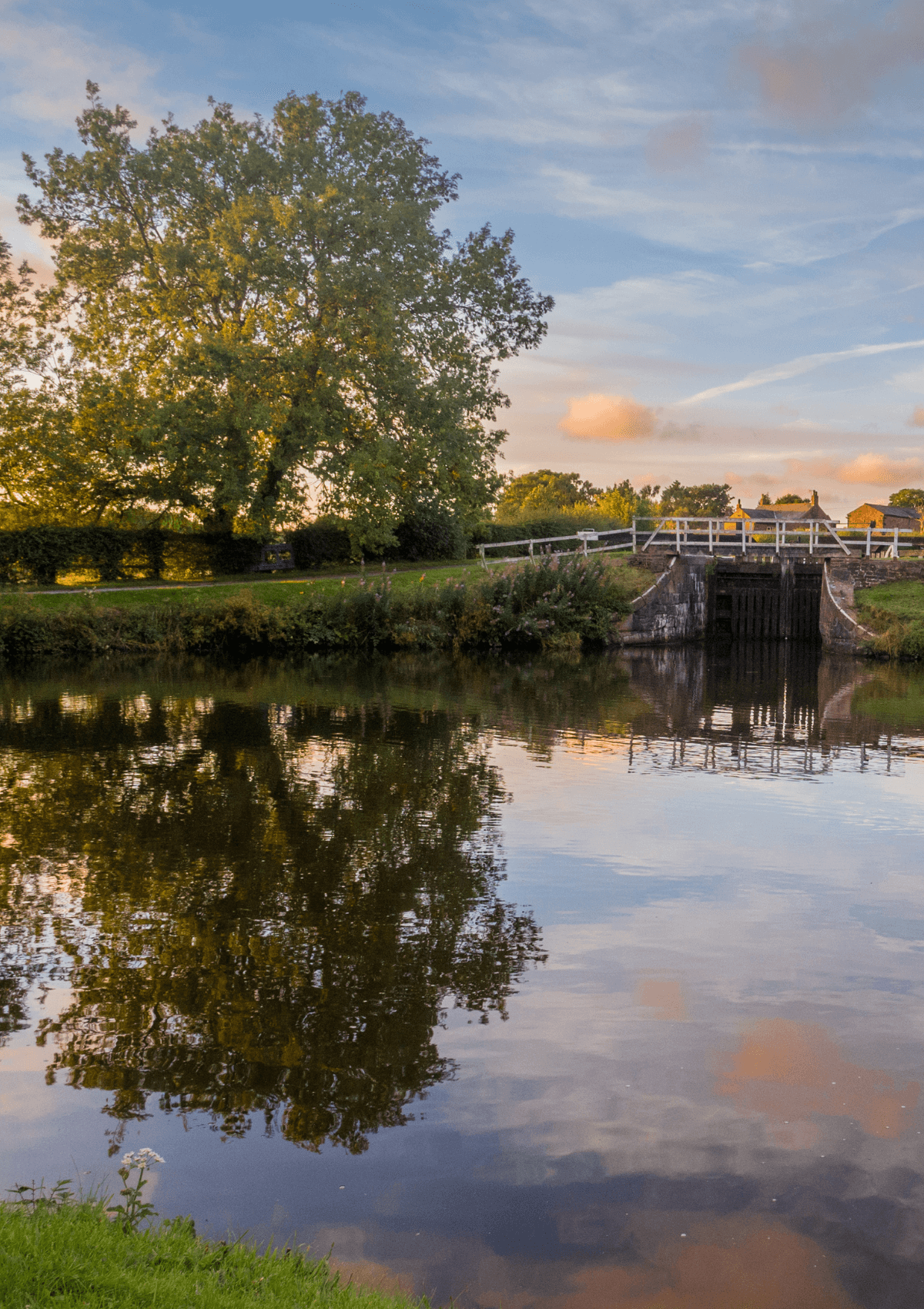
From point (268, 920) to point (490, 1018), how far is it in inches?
87.1

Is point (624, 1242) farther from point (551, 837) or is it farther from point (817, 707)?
point (817, 707)

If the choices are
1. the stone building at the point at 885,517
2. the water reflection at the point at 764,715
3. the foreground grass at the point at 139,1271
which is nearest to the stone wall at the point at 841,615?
the water reflection at the point at 764,715

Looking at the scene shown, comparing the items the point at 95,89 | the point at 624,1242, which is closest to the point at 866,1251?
the point at 624,1242

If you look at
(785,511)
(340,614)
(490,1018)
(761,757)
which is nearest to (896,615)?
(340,614)

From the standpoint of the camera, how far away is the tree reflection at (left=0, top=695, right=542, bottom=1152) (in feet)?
17.7

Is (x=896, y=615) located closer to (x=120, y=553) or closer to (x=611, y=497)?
(x=120, y=553)

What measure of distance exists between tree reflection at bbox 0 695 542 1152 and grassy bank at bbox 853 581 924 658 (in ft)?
66.5

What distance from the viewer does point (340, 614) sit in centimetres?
3147

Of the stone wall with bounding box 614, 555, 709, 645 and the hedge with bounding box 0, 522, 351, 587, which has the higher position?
the hedge with bounding box 0, 522, 351, 587

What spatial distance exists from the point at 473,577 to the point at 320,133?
51.2 ft

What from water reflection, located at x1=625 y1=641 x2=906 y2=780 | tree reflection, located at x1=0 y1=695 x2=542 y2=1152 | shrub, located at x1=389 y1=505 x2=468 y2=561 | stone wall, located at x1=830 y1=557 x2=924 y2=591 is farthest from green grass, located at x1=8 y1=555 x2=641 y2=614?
tree reflection, located at x1=0 y1=695 x2=542 y2=1152

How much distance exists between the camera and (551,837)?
33.9 ft

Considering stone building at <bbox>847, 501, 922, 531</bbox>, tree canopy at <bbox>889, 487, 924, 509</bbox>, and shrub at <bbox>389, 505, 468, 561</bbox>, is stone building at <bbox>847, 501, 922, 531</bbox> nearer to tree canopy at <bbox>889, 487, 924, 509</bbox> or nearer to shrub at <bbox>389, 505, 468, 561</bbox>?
tree canopy at <bbox>889, 487, 924, 509</bbox>

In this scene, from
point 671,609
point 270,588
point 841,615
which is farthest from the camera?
point 671,609
